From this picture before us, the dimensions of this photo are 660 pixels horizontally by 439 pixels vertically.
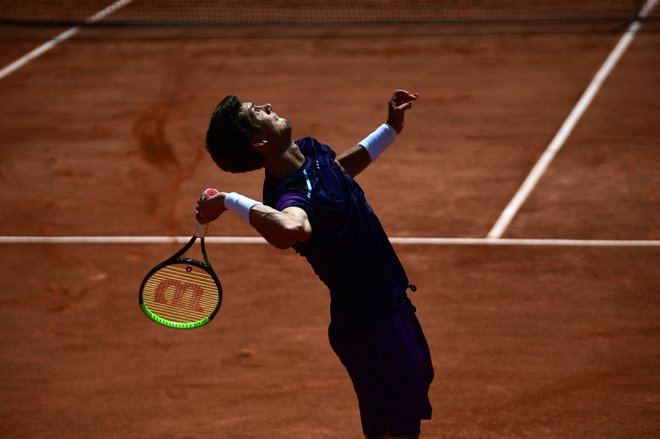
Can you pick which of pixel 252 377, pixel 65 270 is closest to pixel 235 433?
pixel 252 377

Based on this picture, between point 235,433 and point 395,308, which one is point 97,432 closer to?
point 235,433

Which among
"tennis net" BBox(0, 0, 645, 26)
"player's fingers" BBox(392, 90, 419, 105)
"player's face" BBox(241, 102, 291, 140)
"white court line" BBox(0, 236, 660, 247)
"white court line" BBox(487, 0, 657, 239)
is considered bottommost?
"white court line" BBox(0, 236, 660, 247)

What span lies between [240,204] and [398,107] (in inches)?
53.8

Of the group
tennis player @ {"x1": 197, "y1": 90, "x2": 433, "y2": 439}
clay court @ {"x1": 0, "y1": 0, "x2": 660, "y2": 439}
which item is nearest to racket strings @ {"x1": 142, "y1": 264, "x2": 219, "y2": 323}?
tennis player @ {"x1": 197, "y1": 90, "x2": 433, "y2": 439}

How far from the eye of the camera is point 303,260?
7504 millimetres

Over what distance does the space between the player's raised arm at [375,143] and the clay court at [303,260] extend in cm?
185

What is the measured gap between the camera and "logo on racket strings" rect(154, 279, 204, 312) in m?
4.70

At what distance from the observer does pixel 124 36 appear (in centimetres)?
1302

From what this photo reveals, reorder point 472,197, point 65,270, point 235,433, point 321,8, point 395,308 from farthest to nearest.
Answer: point 321,8, point 472,197, point 65,270, point 235,433, point 395,308

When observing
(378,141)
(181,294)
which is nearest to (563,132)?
(378,141)

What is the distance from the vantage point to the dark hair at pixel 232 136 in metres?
3.95

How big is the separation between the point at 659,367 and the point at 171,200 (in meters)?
4.59

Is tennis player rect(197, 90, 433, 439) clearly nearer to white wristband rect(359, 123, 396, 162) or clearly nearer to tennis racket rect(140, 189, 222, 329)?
white wristband rect(359, 123, 396, 162)

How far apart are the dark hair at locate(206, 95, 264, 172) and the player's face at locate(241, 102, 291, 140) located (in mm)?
27
